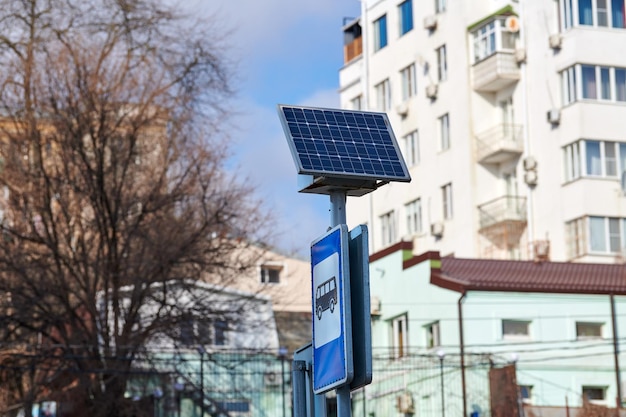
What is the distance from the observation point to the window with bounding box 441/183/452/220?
55531mm

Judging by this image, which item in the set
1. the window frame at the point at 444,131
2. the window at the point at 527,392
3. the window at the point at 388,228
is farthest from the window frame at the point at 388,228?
the window at the point at 527,392

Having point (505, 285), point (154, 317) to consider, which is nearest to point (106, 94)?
point (154, 317)

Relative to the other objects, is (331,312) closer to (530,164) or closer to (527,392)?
(527,392)

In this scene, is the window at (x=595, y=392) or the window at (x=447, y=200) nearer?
the window at (x=595, y=392)

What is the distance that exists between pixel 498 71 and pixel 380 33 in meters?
10.5

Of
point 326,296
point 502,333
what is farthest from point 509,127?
point 326,296

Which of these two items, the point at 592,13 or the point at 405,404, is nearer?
the point at 405,404

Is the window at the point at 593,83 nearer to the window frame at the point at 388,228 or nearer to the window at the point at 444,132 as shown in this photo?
the window at the point at 444,132

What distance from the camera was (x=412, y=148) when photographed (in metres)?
59.2

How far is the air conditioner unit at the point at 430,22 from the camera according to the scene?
187 ft

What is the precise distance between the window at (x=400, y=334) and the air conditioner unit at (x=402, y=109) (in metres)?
15.8

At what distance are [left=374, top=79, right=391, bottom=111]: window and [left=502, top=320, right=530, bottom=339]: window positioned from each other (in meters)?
21.7

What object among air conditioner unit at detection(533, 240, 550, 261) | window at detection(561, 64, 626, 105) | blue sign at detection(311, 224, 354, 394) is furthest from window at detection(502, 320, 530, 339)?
blue sign at detection(311, 224, 354, 394)

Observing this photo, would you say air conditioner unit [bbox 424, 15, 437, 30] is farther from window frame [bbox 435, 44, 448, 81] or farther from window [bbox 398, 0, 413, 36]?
window [bbox 398, 0, 413, 36]
